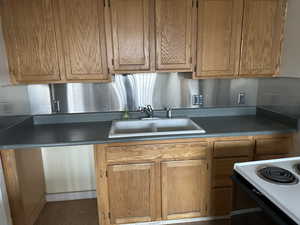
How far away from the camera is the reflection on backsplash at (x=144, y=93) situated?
2154mm

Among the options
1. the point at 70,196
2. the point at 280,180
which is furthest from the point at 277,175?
the point at 70,196

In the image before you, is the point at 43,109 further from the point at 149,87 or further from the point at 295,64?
the point at 295,64

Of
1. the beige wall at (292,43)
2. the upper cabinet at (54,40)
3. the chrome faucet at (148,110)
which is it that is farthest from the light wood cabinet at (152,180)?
the beige wall at (292,43)

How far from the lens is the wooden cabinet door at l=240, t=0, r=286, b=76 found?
1.90 m

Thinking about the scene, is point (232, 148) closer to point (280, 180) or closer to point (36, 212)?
point (280, 180)

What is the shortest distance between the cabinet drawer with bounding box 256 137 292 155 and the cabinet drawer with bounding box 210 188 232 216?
1.49 feet

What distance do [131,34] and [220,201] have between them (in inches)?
67.1

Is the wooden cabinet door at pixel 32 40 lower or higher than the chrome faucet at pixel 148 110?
higher

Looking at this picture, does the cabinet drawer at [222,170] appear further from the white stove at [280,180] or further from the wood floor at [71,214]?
the white stove at [280,180]

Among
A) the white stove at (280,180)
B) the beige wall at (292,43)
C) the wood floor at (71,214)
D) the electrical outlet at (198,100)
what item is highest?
the beige wall at (292,43)

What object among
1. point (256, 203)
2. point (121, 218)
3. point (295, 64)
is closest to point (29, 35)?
point (121, 218)

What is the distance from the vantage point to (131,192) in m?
1.76

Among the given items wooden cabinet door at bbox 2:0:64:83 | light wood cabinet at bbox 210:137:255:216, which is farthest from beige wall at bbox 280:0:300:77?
wooden cabinet door at bbox 2:0:64:83

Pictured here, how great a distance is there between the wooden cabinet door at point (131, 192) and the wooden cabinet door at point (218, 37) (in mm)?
1042
